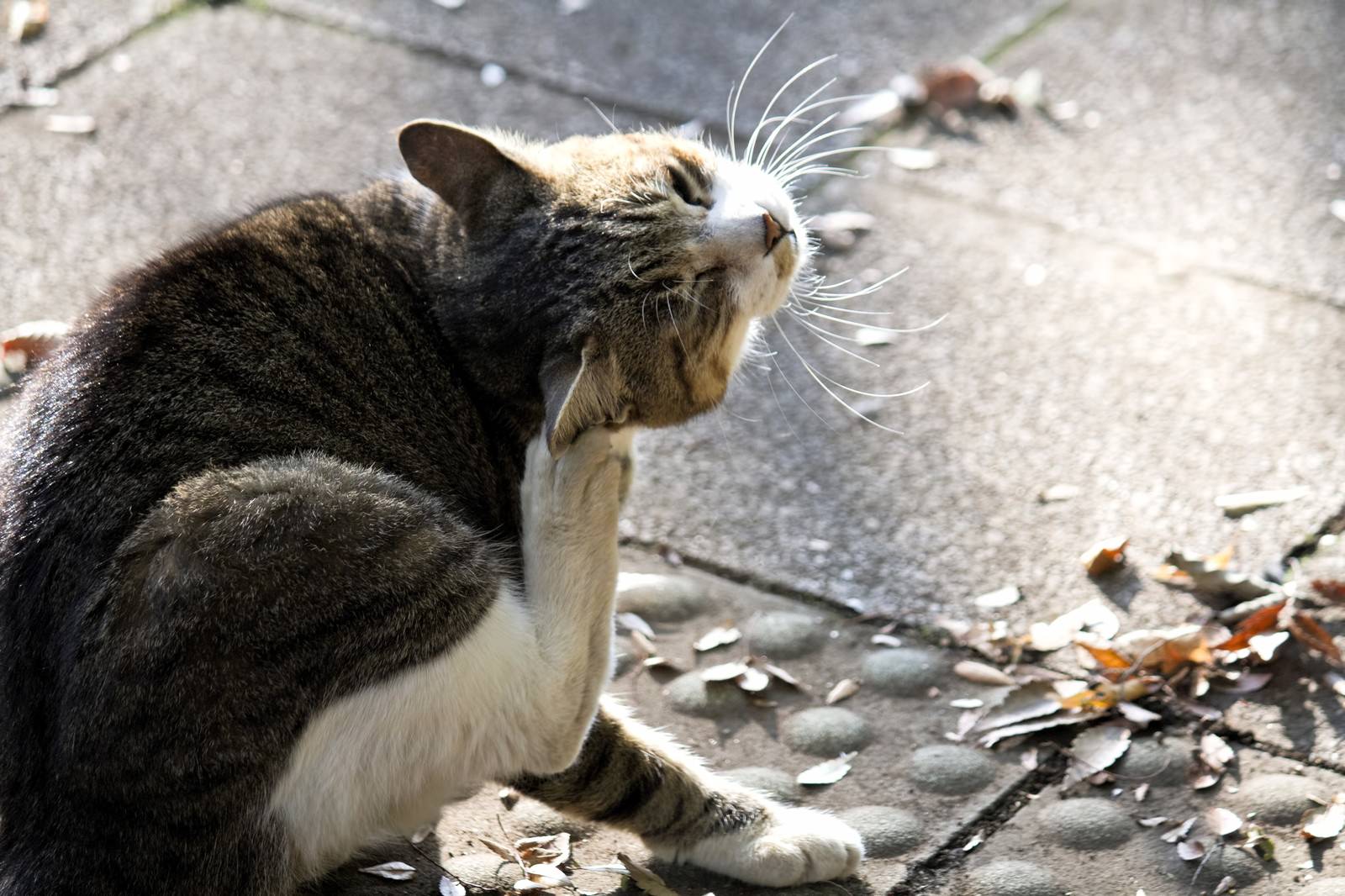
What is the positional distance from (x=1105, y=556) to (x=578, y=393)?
4.69ft

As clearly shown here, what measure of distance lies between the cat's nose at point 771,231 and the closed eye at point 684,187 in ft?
0.43

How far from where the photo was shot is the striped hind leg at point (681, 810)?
266 cm

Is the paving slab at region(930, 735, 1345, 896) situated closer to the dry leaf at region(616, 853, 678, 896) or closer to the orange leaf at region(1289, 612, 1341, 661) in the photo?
the orange leaf at region(1289, 612, 1341, 661)

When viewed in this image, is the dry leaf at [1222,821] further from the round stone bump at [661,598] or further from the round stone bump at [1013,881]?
the round stone bump at [661,598]

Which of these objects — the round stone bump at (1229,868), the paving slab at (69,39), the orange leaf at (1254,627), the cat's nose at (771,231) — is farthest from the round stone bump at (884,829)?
the paving slab at (69,39)

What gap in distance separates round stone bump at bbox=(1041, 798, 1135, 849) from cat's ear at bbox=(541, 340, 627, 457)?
1136 mm

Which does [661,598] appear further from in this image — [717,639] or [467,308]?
[467,308]

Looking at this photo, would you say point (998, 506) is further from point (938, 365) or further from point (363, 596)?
point (363, 596)

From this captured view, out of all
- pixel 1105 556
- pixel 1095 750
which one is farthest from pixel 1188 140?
pixel 1095 750

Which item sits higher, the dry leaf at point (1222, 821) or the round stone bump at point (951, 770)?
the dry leaf at point (1222, 821)

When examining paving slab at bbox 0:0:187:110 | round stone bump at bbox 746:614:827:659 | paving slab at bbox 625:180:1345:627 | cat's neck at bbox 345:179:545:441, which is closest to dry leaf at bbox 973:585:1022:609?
paving slab at bbox 625:180:1345:627

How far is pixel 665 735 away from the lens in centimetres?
290

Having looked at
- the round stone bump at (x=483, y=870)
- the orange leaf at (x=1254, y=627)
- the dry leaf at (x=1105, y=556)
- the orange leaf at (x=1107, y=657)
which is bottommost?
the round stone bump at (x=483, y=870)

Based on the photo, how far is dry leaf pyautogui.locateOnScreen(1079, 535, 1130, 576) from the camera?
130 inches
